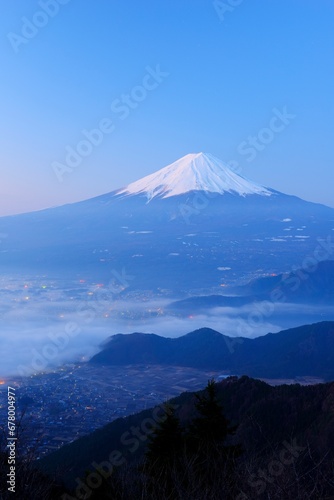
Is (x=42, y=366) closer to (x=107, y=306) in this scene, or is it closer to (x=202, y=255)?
(x=107, y=306)

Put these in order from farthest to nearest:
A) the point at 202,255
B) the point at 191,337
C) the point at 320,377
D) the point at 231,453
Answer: the point at 202,255, the point at 191,337, the point at 320,377, the point at 231,453

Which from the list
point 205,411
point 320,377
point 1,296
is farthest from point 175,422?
point 1,296

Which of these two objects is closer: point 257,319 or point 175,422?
point 175,422

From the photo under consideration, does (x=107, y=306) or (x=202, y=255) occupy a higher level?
(x=202, y=255)

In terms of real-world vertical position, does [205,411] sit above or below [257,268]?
below

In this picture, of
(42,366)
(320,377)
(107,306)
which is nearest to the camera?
(320,377)

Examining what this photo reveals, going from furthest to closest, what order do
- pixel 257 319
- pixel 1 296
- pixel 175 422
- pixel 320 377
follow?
pixel 1 296
pixel 257 319
pixel 320 377
pixel 175 422

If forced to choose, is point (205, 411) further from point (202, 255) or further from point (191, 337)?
point (202, 255)

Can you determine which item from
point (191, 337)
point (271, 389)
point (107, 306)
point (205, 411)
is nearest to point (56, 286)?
point (107, 306)

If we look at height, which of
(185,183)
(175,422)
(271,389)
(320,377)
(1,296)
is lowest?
(320,377)
